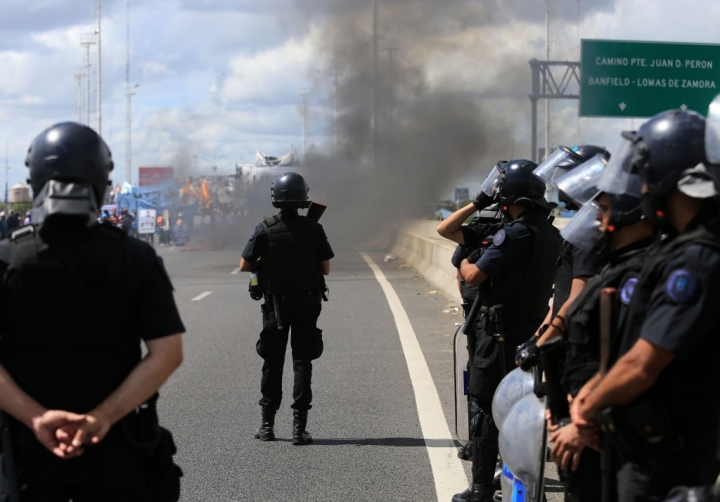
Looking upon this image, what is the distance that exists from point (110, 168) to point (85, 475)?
3.09 feet

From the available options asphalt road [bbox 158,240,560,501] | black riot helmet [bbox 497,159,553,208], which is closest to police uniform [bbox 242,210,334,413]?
asphalt road [bbox 158,240,560,501]

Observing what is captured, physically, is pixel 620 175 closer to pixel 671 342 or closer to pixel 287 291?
pixel 671 342

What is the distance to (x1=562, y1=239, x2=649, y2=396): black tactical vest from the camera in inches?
107

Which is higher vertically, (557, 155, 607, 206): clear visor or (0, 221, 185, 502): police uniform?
(557, 155, 607, 206): clear visor

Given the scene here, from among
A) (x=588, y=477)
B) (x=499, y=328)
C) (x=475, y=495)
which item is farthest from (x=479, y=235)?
(x=588, y=477)

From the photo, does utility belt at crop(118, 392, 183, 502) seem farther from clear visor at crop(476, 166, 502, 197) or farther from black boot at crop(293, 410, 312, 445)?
black boot at crop(293, 410, 312, 445)

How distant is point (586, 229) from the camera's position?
3277 mm

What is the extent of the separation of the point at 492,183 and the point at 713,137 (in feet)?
8.32

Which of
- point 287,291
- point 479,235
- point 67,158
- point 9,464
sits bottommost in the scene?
point 9,464

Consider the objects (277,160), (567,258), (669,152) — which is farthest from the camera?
(277,160)

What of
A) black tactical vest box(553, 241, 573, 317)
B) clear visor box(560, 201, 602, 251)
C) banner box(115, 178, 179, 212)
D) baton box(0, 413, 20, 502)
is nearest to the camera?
baton box(0, 413, 20, 502)

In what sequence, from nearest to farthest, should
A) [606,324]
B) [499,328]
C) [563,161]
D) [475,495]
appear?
[606,324]
[563,161]
[475,495]
[499,328]

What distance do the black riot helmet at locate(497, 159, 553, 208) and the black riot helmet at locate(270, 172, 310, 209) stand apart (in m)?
1.88

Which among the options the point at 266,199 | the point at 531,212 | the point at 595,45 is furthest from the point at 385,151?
the point at 531,212
